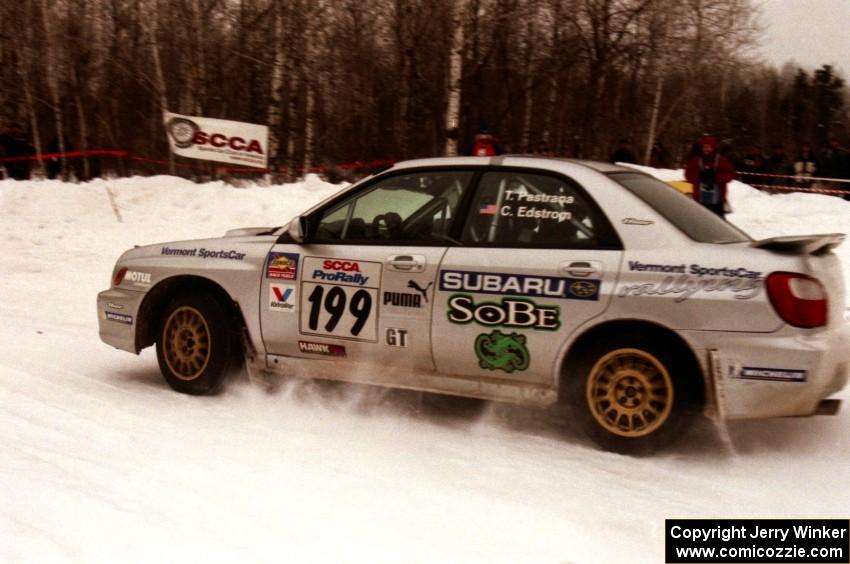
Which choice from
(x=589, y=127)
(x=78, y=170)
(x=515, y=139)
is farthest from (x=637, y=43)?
(x=78, y=170)

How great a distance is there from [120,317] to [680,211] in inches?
154

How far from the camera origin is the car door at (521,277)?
201 inches

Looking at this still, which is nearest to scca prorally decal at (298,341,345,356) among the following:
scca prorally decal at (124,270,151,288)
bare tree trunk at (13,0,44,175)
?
scca prorally decal at (124,270,151,288)

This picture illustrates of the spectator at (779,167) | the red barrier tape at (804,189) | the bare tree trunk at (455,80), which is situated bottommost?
the red barrier tape at (804,189)

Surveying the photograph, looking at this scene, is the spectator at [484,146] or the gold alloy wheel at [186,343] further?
the spectator at [484,146]

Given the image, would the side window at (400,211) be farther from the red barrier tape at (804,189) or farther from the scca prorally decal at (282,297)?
the red barrier tape at (804,189)

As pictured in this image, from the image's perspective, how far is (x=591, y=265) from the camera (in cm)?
508

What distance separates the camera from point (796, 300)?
15.3ft

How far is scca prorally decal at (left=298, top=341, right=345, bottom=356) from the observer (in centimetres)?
580

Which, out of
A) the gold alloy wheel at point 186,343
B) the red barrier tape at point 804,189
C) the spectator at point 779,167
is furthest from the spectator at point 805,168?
the gold alloy wheel at point 186,343

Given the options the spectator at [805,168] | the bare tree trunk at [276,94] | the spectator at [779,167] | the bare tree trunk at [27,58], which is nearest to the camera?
the spectator at [805,168]

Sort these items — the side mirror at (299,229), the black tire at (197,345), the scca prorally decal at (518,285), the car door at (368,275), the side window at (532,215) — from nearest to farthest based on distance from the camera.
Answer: the scca prorally decal at (518,285), the side window at (532,215), the car door at (368,275), the side mirror at (299,229), the black tire at (197,345)

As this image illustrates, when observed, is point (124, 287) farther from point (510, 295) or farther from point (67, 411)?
point (510, 295)

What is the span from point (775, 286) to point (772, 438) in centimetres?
115
